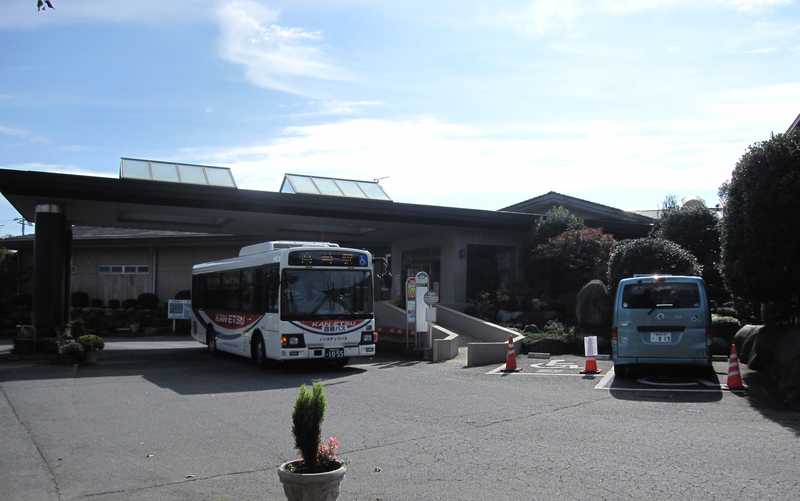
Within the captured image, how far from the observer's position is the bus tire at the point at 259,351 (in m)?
18.4

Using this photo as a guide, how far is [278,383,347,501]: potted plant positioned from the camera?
552 cm

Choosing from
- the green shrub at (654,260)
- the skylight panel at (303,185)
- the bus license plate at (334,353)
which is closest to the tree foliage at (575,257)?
the green shrub at (654,260)

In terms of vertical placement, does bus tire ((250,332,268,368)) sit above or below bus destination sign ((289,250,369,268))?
below

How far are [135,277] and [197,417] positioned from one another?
1321 inches

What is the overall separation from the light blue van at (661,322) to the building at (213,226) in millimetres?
13609

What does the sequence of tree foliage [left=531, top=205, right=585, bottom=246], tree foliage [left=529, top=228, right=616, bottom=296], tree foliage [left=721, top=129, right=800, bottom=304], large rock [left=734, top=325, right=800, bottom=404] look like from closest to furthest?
large rock [left=734, top=325, right=800, bottom=404] → tree foliage [left=721, top=129, right=800, bottom=304] → tree foliage [left=529, top=228, right=616, bottom=296] → tree foliage [left=531, top=205, right=585, bottom=246]

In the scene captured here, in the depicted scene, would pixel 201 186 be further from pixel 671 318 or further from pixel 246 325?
pixel 671 318

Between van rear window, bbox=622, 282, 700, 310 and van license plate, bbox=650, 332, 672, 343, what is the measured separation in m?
0.54

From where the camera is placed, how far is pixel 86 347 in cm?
1948

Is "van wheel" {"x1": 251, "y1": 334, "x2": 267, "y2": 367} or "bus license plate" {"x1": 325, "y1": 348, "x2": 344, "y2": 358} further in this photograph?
"van wheel" {"x1": 251, "y1": 334, "x2": 267, "y2": 367}

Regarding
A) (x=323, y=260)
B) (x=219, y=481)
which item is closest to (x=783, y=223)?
(x=323, y=260)

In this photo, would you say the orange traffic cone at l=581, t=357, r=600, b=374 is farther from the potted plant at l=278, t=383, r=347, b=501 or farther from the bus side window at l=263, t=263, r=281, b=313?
the potted plant at l=278, t=383, r=347, b=501

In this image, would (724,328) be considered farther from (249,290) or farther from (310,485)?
(310,485)

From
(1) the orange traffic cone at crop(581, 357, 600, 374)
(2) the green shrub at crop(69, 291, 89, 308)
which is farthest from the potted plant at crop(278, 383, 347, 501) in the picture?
(2) the green shrub at crop(69, 291, 89, 308)
